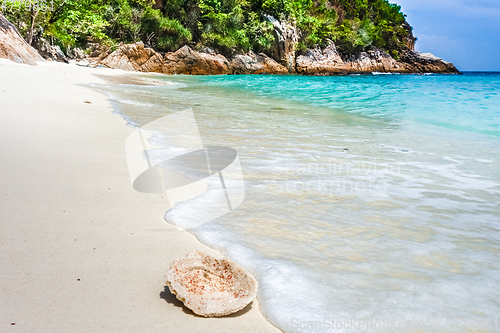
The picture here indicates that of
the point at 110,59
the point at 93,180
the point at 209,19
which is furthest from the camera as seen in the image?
the point at 209,19

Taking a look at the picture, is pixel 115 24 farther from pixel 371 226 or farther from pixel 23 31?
pixel 371 226

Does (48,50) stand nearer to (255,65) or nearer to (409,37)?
(255,65)

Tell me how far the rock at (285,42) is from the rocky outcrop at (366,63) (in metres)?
1.33

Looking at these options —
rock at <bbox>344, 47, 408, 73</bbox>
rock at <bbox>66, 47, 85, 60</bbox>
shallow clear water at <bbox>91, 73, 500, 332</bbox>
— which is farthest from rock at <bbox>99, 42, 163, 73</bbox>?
rock at <bbox>344, 47, 408, 73</bbox>

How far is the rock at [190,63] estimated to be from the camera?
2580cm

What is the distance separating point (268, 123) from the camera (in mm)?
5914

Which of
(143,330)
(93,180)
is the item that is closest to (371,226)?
(143,330)

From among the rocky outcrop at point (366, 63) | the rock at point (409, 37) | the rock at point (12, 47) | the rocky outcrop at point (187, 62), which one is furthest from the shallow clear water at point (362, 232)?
the rock at point (409, 37)

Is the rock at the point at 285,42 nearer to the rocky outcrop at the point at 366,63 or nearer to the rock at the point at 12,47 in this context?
the rocky outcrop at the point at 366,63

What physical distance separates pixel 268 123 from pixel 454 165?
9.98 feet

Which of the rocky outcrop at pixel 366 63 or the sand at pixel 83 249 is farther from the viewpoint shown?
the rocky outcrop at pixel 366 63

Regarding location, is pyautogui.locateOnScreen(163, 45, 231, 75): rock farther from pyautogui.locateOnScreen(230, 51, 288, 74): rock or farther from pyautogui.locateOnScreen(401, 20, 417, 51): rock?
pyautogui.locateOnScreen(401, 20, 417, 51): rock

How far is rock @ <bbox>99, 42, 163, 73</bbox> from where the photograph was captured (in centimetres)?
2278

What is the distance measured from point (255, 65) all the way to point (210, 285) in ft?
97.7
